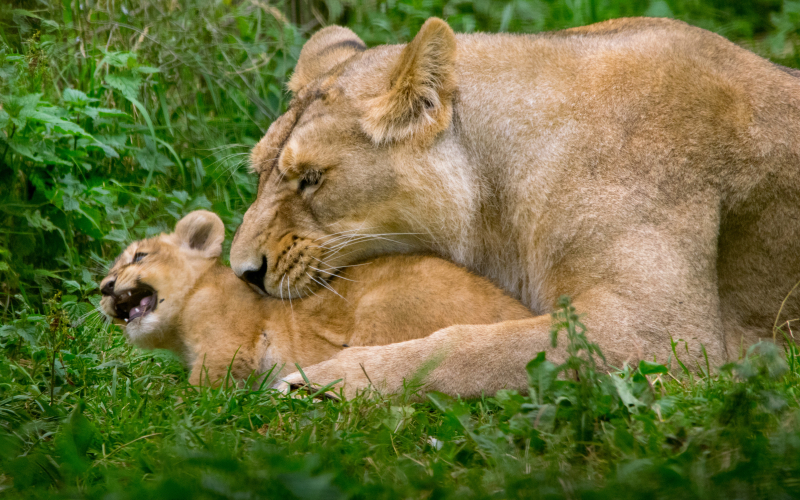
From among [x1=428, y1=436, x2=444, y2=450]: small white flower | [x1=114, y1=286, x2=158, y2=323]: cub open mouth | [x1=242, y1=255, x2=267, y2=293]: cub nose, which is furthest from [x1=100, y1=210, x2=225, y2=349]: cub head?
[x1=428, y1=436, x2=444, y2=450]: small white flower

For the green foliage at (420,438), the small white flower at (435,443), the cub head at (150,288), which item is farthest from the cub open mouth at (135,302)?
the small white flower at (435,443)

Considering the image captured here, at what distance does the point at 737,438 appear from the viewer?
214 centimetres

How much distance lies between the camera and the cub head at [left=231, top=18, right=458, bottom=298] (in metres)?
3.84

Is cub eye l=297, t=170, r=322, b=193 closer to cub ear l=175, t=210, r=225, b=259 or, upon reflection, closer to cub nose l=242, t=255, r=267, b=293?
cub nose l=242, t=255, r=267, b=293

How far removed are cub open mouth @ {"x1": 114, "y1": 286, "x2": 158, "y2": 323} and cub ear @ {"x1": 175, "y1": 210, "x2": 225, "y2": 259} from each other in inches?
16.9

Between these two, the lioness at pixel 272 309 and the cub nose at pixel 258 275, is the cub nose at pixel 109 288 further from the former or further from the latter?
the cub nose at pixel 258 275

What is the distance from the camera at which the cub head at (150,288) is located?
13.4 feet

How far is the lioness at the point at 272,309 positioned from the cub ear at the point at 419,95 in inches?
26.5

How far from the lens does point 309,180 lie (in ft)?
13.1

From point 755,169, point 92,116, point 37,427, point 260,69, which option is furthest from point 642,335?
point 260,69

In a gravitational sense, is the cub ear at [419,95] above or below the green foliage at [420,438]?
above

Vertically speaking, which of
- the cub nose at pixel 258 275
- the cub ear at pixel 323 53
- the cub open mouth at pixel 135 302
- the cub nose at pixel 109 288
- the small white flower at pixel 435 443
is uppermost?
the cub ear at pixel 323 53

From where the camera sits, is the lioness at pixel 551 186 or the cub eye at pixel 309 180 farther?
the cub eye at pixel 309 180

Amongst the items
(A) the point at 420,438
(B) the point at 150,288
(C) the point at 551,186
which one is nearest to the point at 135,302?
(B) the point at 150,288
